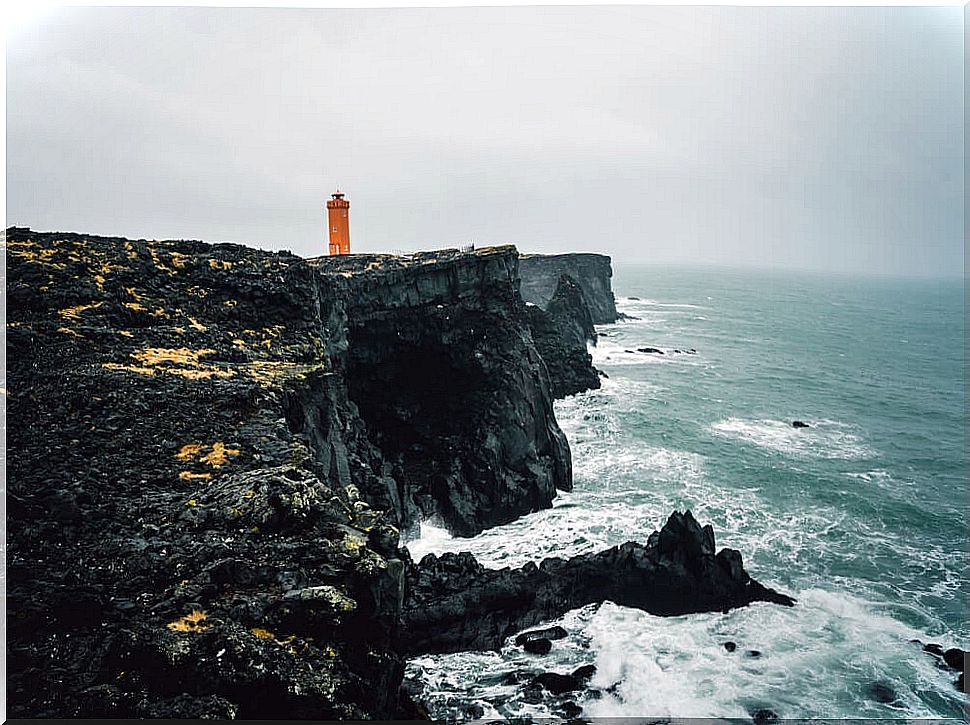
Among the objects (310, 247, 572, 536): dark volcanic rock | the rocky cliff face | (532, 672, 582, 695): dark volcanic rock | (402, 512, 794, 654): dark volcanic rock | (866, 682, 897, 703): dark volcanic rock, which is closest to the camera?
(532, 672, 582, 695): dark volcanic rock

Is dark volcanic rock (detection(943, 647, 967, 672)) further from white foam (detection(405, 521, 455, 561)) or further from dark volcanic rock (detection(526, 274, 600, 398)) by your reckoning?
dark volcanic rock (detection(526, 274, 600, 398))

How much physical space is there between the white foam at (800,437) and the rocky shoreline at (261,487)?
11.1 m

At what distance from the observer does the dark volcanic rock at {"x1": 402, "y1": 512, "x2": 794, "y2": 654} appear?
13.6 metres

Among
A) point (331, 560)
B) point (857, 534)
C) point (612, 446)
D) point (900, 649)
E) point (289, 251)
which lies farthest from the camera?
point (612, 446)

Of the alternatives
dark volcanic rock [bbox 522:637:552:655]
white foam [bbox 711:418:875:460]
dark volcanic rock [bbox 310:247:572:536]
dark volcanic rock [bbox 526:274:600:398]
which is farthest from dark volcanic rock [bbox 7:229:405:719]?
dark volcanic rock [bbox 526:274:600:398]

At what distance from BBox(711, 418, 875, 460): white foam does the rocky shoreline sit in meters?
11.1

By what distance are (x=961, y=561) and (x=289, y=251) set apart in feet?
69.4

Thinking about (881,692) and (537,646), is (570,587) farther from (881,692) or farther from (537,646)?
(881,692)

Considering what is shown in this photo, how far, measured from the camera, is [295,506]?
6.24 m

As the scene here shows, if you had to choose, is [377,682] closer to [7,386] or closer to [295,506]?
[295,506]

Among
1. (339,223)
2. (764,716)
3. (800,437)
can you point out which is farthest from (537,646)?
(800,437)

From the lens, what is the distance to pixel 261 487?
21.7 ft

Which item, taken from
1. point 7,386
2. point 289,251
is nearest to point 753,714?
point 7,386

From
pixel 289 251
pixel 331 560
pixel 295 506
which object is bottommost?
pixel 331 560
